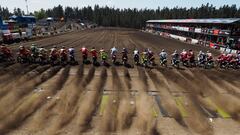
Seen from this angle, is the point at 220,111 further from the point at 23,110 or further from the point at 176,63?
the point at 176,63

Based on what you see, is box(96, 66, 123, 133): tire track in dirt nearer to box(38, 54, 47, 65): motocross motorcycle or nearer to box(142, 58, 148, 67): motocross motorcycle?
box(142, 58, 148, 67): motocross motorcycle

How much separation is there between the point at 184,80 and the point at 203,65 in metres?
6.61

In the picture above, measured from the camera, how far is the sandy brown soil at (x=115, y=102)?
9422 millimetres

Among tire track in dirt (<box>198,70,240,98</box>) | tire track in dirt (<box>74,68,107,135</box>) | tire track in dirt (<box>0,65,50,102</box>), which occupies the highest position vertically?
tire track in dirt (<box>0,65,50,102</box>)

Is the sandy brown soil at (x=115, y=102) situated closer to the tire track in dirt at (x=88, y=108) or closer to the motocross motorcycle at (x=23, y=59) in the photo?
the tire track in dirt at (x=88, y=108)

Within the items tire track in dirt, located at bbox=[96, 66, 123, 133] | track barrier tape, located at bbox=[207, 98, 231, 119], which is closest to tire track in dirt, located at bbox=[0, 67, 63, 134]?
tire track in dirt, located at bbox=[96, 66, 123, 133]

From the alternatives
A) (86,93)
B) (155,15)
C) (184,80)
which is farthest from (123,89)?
(155,15)

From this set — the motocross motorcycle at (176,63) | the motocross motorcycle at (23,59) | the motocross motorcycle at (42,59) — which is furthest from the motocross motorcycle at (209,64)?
the motocross motorcycle at (23,59)

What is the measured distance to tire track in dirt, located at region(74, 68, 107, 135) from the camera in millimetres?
9416

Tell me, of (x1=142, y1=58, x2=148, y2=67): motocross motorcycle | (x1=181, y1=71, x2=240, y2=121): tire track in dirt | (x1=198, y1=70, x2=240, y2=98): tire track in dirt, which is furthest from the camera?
(x1=142, y1=58, x2=148, y2=67): motocross motorcycle

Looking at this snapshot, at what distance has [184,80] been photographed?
55.4 ft

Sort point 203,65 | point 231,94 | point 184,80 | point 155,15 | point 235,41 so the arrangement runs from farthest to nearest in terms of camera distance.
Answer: point 155,15
point 235,41
point 203,65
point 184,80
point 231,94

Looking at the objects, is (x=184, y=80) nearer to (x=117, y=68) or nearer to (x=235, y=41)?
(x=117, y=68)

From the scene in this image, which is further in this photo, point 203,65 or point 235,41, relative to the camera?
point 235,41
